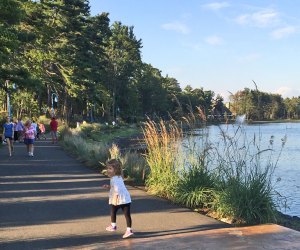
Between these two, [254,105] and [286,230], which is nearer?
[286,230]

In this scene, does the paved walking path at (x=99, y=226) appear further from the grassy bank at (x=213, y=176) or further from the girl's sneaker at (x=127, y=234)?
the grassy bank at (x=213, y=176)

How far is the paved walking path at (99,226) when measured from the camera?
631 centimetres

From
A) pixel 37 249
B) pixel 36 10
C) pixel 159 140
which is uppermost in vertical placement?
pixel 36 10

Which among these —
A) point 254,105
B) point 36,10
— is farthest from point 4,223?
point 36,10

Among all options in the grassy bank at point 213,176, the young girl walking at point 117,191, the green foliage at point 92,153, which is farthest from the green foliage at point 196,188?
the green foliage at point 92,153

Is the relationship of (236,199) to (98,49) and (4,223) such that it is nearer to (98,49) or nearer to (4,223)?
(4,223)

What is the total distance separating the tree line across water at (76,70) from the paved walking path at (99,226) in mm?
2672

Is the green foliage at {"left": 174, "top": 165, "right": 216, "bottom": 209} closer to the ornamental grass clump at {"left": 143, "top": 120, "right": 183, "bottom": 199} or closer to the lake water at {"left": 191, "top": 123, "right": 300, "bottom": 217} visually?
the ornamental grass clump at {"left": 143, "top": 120, "right": 183, "bottom": 199}

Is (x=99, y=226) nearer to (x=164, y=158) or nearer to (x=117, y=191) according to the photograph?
(x=117, y=191)

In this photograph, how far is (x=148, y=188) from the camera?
10773 mm

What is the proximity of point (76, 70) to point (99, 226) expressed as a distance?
3996cm

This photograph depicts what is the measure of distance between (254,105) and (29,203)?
5.14m

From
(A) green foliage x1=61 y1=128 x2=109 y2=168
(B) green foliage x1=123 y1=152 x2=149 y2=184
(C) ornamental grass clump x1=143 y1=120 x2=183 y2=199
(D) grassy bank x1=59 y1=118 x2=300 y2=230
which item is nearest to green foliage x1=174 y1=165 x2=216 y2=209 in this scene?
(D) grassy bank x1=59 y1=118 x2=300 y2=230

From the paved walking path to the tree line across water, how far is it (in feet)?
8.77
